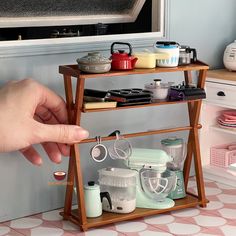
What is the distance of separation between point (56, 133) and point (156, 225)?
2130 millimetres

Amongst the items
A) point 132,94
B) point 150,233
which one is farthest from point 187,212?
point 132,94

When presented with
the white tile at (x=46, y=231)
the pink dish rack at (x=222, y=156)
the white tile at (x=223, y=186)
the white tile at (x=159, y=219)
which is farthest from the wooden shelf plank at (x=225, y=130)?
the white tile at (x=46, y=231)

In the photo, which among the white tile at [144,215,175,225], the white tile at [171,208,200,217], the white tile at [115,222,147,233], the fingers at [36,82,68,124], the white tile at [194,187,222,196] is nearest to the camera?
the fingers at [36,82,68,124]

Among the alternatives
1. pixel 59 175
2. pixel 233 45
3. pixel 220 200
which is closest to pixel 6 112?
pixel 59 175

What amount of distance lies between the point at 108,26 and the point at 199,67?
633 millimetres

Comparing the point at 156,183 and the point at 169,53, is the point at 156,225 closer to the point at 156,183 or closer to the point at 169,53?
the point at 156,183

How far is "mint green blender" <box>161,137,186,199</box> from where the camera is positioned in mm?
3191

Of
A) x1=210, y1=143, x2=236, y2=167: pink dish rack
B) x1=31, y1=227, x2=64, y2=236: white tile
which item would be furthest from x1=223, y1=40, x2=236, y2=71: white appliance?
x1=31, y1=227, x2=64, y2=236: white tile

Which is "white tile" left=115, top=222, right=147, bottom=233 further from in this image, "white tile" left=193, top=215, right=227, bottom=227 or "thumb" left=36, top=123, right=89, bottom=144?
"thumb" left=36, top=123, right=89, bottom=144

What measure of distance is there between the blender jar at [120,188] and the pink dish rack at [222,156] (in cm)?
101

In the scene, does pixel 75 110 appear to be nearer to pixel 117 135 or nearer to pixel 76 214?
pixel 117 135

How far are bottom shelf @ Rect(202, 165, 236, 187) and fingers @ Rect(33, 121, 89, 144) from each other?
8.99 ft

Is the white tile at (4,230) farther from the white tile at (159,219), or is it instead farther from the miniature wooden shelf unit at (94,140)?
the white tile at (159,219)

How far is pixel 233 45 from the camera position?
3.69 meters
